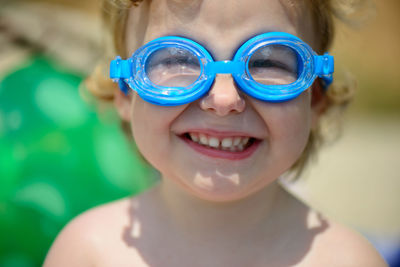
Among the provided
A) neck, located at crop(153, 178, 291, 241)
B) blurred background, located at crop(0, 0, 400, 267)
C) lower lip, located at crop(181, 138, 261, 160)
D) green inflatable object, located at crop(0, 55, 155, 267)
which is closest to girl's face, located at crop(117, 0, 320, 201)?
lower lip, located at crop(181, 138, 261, 160)

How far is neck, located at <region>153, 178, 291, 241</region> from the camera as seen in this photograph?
205 centimetres

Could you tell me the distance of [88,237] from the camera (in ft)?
7.22

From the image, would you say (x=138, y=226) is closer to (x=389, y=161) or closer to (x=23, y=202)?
(x=23, y=202)

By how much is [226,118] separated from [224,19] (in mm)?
328

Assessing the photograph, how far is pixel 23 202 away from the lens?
3.07 meters

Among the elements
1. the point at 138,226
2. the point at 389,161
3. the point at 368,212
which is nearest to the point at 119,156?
the point at 138,226

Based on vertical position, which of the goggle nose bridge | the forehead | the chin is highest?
the forehead

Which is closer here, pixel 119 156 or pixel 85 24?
pixel 119 156

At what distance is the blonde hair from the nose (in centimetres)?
46

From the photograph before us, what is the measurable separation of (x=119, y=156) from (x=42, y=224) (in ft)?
2.34

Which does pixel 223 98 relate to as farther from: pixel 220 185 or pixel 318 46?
pixel 318 46

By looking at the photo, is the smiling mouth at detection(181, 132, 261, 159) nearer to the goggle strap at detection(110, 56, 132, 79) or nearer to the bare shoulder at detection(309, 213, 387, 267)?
the goggle strap at detection(110, 56, 132, 79)

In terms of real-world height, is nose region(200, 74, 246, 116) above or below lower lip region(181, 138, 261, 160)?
above

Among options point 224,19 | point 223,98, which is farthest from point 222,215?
point 224,19
